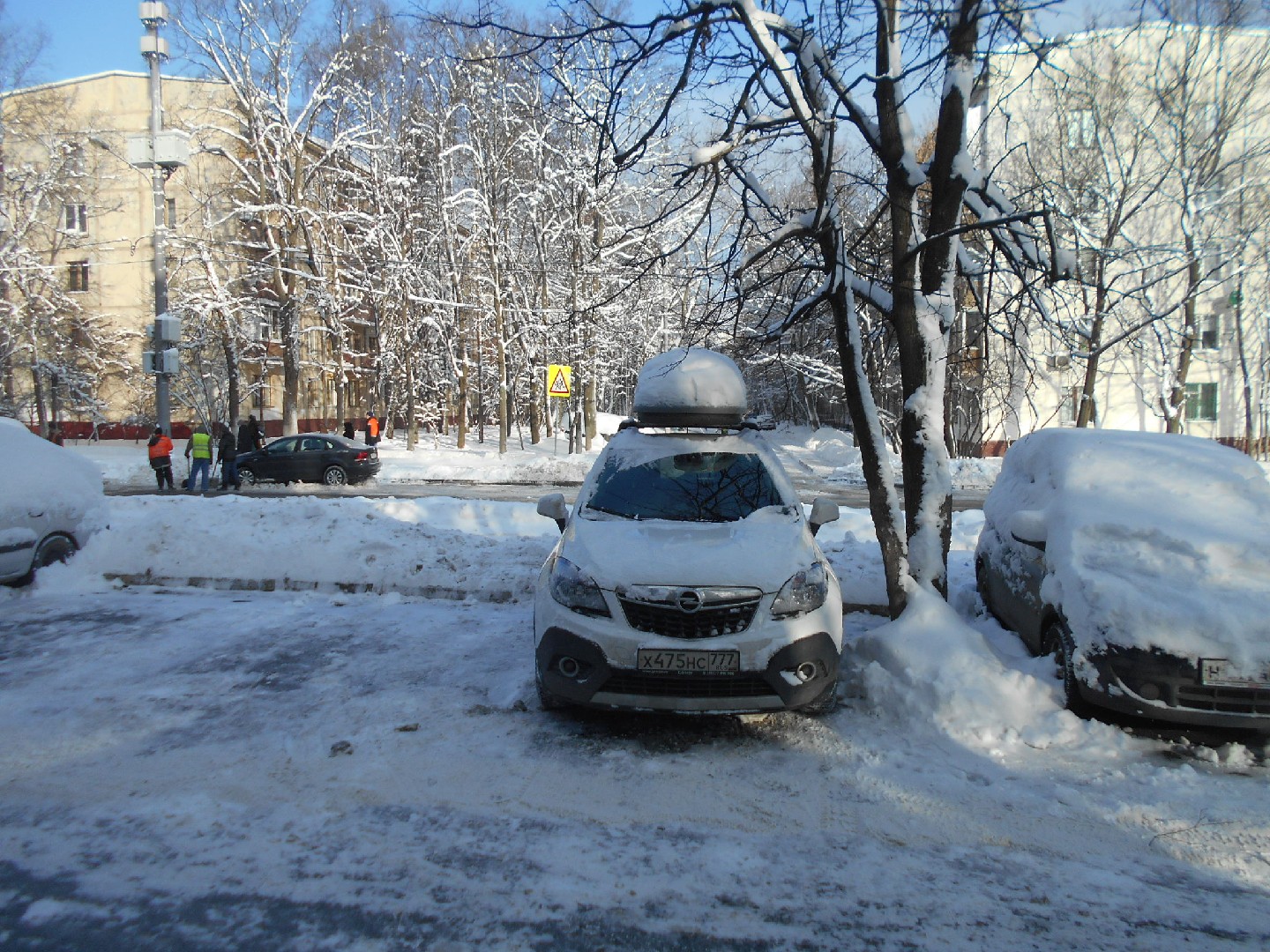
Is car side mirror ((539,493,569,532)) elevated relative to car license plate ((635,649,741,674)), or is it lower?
elevated

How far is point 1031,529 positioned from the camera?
5.70 meters

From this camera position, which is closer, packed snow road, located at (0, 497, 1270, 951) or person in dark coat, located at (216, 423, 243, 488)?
packed snow road, located at (0, 497, 1270, 951)

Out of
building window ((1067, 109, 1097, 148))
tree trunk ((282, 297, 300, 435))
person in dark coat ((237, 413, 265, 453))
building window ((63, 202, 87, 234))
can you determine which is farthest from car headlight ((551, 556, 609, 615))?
building window ((63, 202, 87, 234))

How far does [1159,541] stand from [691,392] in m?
3.53

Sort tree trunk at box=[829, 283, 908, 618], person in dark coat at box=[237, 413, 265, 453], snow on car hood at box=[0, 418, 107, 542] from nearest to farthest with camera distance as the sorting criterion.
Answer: tree trunk at box=[829, 283, 908, 618]
snow on car hood at box=[0, 418, 107, 542]
person in dark coat at box=[237, 413, 265, 453]

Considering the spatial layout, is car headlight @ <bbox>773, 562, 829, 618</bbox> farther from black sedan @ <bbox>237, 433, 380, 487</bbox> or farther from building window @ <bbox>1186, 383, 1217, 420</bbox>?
building window @ <bbox>1186, 383, 1217, 420</bbox>

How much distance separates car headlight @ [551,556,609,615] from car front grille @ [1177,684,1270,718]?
10.5 feet

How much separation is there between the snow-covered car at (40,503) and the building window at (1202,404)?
123 ft

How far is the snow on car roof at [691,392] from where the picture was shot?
707cm

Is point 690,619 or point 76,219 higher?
point 76,219

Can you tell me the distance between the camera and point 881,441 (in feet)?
22.0

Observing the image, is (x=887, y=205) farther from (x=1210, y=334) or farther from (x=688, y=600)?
(x=1210, y=334)

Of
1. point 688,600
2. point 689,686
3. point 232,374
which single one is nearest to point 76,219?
point 232,374

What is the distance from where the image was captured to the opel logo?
462 centimetres
